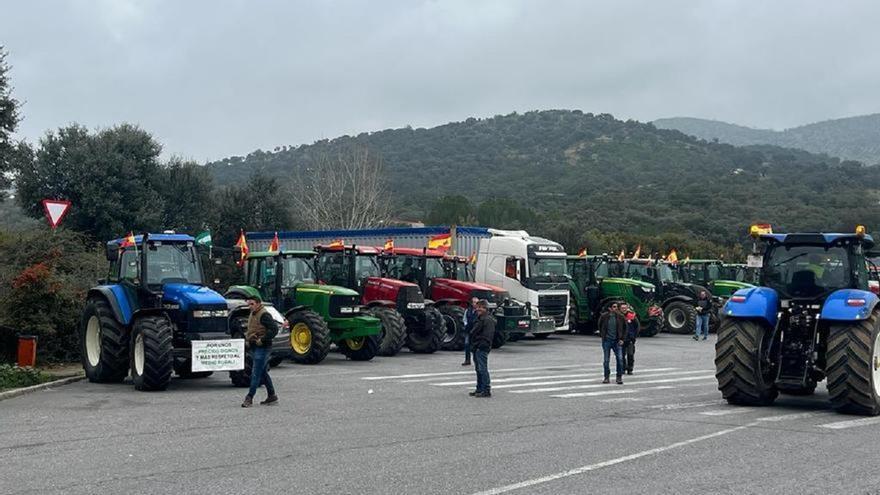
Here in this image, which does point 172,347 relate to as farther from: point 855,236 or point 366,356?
point 855,236

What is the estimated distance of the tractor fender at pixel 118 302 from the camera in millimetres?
16703

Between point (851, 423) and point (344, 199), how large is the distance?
42.4 meters

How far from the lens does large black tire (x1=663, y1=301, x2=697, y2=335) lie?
35.9m

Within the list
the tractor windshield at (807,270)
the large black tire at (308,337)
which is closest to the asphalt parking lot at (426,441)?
the tractor windshield at (807,270)

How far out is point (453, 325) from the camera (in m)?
25.7

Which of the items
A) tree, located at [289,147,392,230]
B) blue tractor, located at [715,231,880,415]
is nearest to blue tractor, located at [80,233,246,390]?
blue tractor, located at [715,231,880,415]

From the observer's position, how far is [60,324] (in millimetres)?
21109

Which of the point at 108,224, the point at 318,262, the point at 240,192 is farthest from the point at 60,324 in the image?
the point at 240,192

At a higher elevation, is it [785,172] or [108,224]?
[785,172]

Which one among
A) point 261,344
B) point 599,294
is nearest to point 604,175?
point 599,294

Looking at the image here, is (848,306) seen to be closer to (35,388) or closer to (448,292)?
(35,388)

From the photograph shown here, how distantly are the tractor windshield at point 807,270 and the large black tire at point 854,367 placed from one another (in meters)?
1.05

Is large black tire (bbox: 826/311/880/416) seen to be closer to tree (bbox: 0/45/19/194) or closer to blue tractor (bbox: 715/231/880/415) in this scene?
blue tractor (bbox: 715/231/880/415)

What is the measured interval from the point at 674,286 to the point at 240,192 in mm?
23861
